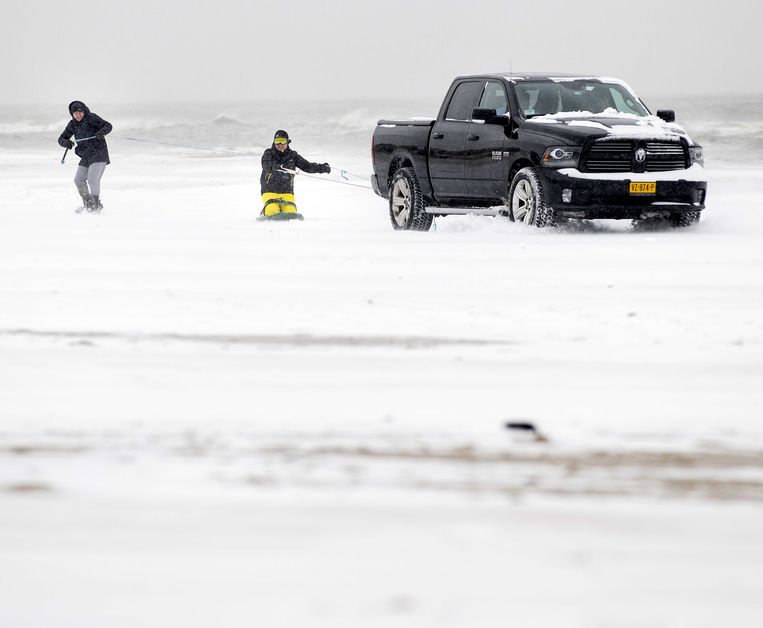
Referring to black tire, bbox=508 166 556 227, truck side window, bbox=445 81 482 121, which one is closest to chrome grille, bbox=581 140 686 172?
black tire, bbox=508 166 556 227

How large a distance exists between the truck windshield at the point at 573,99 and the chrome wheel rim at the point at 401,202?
175 centimetres

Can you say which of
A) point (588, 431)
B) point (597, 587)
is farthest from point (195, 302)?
point (597, 587)

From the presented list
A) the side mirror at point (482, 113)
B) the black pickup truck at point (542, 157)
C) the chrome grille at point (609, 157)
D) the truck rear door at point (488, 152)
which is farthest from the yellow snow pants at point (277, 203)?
the chrome grille at point (609, 157)

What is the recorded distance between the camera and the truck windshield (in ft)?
50.6

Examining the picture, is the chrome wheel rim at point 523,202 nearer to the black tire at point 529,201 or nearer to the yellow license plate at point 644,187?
the black tire at point 529,201

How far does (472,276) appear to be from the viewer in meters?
10.5

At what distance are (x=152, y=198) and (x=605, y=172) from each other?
1123 cm

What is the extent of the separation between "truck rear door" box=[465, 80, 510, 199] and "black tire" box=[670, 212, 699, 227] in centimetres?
179

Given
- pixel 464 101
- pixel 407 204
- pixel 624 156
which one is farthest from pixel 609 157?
pixel 407 204

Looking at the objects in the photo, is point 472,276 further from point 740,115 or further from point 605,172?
point 740,115

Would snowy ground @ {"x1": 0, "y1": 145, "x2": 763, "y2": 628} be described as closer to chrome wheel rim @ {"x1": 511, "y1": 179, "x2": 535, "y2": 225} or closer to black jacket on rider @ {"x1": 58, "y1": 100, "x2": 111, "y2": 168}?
chrome wheel rim @ {"x1": 511, "y1": 179, "x2": 535, "y2": 225}

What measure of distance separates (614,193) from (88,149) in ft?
27.3

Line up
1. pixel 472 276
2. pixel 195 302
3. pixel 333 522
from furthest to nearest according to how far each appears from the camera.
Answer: pixel 472 276 → pixel 195 302 → pixel 333 522

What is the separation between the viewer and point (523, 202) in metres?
15.0
